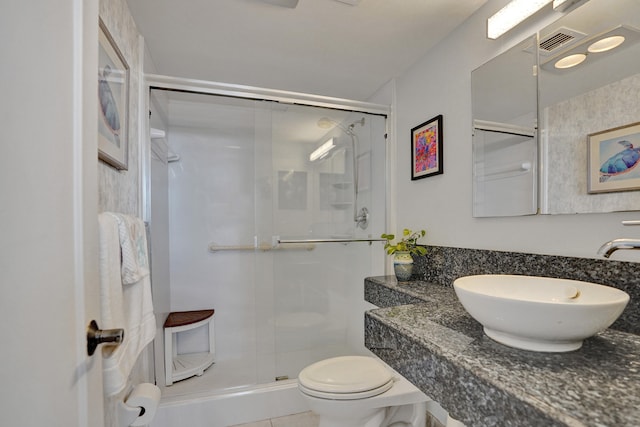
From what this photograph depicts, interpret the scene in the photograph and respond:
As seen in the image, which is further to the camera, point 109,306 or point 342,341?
point 342,341

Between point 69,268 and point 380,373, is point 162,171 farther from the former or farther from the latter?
point 380,373

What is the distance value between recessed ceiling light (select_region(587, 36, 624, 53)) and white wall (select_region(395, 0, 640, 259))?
25cm

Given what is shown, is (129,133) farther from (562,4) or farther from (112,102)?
(562,4)

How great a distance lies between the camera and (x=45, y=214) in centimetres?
51

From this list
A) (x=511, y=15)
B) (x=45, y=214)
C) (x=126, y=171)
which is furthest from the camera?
(x=126, y=171)

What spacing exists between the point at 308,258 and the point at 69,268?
1710 millimetres

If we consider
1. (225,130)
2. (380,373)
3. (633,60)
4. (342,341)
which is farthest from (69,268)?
(225,130)

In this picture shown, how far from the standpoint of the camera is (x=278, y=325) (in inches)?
85.7

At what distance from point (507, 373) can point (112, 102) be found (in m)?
1.53

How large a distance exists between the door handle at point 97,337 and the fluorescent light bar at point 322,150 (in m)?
1.73

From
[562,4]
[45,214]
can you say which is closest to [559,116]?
[562,4]

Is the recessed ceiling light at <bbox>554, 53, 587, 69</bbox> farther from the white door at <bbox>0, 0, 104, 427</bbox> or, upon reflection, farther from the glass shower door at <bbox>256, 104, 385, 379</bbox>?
the white door at <bbox>0, 0, 104, 427</bbox>

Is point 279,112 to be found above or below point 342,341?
above

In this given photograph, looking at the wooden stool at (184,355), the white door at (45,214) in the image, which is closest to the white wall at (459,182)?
the white door at (45,214)
